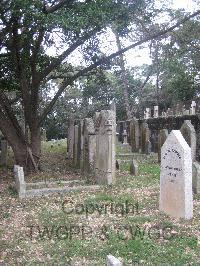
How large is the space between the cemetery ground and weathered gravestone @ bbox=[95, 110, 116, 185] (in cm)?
46

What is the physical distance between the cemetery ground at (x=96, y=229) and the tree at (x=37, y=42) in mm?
3840

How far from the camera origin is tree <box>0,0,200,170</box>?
10922 millimetres

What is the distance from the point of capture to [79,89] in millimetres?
42219

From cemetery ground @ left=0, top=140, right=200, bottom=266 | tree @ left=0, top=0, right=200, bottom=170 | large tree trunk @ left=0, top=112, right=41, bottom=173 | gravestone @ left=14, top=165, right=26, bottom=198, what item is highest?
tree @ left=0, top=0, right=200, bottom=170

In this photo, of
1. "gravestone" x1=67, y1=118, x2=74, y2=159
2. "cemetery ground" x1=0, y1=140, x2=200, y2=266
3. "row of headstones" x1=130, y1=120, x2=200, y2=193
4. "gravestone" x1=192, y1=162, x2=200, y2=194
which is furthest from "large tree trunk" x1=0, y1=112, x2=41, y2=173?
"gravestone" x1=192, y1=162, x2=200, y2=194

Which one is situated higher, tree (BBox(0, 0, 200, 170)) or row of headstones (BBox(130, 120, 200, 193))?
tree (BBox(0, 0, 200, 170))

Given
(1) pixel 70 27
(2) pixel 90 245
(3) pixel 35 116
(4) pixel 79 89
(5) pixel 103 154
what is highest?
(4) pixel 79 89

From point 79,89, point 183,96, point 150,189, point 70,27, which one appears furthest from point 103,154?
point 79,89

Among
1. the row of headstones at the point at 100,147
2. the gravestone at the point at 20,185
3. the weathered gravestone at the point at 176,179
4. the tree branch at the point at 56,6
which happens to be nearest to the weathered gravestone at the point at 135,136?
the row of headstones at the point at 100,147

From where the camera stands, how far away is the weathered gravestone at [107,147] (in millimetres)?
11219

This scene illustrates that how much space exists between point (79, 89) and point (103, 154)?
31.2 m

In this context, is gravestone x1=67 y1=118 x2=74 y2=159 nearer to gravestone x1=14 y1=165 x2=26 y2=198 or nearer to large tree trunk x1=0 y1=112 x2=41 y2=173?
large tree trunk x1=0 y1=112 x2=41 y2=173

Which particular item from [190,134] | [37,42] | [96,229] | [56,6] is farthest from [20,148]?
[96,229]

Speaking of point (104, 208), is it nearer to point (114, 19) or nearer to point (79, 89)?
point (114, 19)
